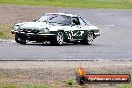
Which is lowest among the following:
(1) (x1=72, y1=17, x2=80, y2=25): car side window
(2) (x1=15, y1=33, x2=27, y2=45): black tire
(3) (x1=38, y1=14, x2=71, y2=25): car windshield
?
(2) (x1=15, y1=33, x2=27, y2=45): black tire

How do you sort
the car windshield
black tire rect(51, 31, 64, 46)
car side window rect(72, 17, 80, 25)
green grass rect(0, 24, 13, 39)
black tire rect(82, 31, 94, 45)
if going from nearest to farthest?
black tire rect(51, 31, 64, 46), the car windshield, car side window rect(72, 17, 80, 25), black tire rect(82, 31, 94, 45), green grass rect(0, 24, 13, 39)

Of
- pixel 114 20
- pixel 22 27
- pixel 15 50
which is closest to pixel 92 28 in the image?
pixel 22 27

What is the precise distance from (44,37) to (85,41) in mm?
3216

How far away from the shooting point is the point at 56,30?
23.0m

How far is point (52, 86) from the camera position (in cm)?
1091

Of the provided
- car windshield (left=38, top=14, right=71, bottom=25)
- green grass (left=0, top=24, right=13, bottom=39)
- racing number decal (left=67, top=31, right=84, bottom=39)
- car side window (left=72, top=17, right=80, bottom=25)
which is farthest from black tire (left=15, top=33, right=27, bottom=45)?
green grass (left=0, top=24, right=13, bottom=39)

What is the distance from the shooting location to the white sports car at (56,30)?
893 inches

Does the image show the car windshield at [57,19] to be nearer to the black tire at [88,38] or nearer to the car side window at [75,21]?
the car side window at [75,21]

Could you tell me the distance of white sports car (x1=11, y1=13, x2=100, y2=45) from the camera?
2269 centimetres

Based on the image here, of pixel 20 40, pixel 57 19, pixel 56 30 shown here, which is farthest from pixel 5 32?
pixel 56 30

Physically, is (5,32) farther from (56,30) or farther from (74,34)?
(56,30)

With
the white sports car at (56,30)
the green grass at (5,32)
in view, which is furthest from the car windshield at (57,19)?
the green grass at (5,32)

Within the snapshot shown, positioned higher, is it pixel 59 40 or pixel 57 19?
pixel 57 19

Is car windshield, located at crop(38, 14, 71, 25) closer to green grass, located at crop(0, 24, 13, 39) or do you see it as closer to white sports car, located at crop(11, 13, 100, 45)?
white sports car, located at crop(11, 13, 100, 45)
